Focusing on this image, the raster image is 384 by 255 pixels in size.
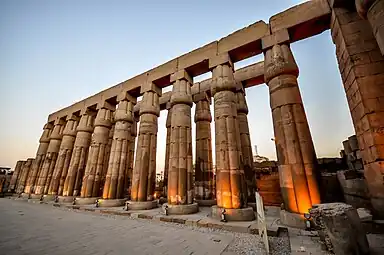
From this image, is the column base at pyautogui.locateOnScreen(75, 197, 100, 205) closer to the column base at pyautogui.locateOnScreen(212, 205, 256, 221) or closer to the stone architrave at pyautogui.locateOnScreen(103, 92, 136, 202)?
the stone architrave at pyautogui.locateOnScreen(103, 92, 136, 202)

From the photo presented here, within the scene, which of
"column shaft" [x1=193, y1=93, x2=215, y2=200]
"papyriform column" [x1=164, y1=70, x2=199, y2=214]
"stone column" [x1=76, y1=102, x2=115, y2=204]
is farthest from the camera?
"stone column" [x1=76, y1=102, x2=115, y2=204]

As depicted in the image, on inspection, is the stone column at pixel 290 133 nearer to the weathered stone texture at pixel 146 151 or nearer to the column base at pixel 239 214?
the column base at pixel 239 214

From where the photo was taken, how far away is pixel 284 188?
222 inches

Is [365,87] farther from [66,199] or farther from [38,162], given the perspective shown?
[38,162]

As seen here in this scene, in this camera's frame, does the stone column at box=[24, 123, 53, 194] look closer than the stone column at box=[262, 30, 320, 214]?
No

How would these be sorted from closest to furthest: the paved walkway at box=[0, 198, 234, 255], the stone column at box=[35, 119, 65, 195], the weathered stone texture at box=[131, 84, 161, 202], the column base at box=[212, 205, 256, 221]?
1. the paved walkway at box=[0, 198, 234, 255]
2. the column base at box=[212, 205, 256, 221]
3. the weathered stone texture at box=[131, 84, 161, 202]
4. the stone column at box=[35, 119, 65, 195]

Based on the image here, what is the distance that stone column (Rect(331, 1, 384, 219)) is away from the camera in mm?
4438

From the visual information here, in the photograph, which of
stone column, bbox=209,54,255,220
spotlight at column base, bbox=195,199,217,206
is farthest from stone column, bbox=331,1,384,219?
spotlight at column base, bbox=195,199,217,206

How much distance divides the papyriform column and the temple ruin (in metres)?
0.05

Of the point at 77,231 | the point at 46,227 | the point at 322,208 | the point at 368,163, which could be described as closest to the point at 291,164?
the point at 368,163

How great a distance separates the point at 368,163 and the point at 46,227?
9.67 m

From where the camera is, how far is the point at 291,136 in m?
5.82

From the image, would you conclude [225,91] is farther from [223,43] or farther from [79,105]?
[79,105]

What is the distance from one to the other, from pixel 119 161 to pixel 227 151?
6894mm
